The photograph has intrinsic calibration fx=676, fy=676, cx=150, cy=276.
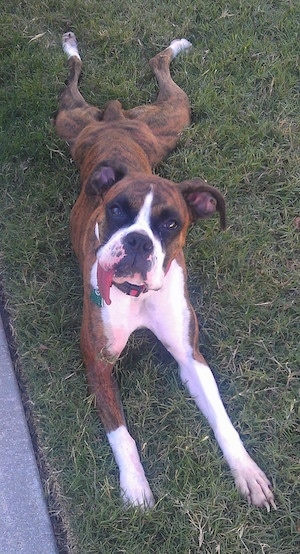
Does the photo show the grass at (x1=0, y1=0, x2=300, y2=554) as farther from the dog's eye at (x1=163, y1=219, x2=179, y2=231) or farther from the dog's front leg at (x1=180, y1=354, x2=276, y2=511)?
the dog's eye at (x1=163, y1=219, x2=179, y2=231)

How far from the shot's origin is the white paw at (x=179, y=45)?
17.1 feet

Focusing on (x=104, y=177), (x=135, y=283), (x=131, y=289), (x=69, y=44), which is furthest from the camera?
(x=69, y=44)

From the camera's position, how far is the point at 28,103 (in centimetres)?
491

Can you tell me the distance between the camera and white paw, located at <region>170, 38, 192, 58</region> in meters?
5.22

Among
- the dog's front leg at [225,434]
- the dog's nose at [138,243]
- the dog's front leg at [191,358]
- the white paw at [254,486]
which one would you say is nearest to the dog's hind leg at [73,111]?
the dog's front leg at [191,358]

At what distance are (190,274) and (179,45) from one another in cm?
203

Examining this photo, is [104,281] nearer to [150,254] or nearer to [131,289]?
[131,289]

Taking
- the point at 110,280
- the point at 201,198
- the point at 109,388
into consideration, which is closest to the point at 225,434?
the point at 109,388

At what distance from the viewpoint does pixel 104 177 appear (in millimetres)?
3562

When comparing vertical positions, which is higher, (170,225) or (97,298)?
(170,225)

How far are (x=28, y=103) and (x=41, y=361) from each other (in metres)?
2.03

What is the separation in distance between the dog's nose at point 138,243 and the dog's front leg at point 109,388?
2.01 ft

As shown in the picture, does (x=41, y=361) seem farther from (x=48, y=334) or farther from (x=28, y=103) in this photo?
(x=28, y=103)

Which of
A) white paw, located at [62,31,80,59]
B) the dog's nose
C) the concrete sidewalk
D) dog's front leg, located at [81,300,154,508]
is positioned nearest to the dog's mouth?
the dog's nose
